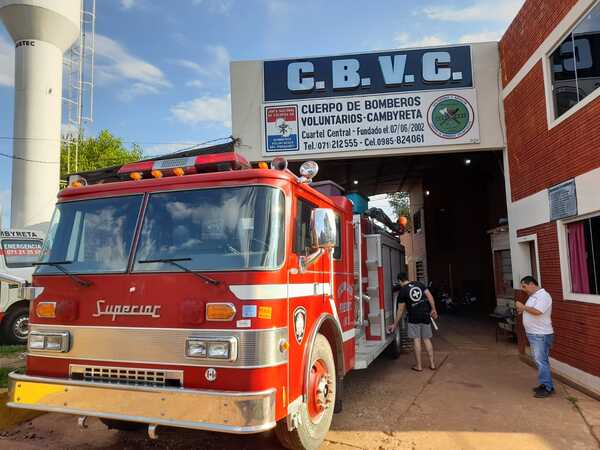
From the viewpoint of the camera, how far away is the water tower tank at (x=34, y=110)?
22.3 m

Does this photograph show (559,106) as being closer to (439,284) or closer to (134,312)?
(134,312)

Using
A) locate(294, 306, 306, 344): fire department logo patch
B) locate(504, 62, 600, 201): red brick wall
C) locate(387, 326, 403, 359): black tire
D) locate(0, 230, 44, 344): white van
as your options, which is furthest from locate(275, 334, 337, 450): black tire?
locate(0, 230, 44, 344): white van

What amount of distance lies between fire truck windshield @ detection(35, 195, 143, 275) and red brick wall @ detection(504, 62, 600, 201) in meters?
6.10

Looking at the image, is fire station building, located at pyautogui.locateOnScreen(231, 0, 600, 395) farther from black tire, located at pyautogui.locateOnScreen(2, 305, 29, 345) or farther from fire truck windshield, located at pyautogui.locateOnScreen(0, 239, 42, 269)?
black tire, located at pyautogui.locateOnScreen(2, 305, 29, 345)

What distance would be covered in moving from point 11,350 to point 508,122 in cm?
1134

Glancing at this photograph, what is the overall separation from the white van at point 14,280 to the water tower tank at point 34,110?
42.4 ft

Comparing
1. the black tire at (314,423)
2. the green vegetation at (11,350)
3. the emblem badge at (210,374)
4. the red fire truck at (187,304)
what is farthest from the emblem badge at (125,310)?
the green vegetation at (11,350)

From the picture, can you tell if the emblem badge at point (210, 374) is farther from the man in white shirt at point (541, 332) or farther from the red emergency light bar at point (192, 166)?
the man in white shirt at point (541, 332)

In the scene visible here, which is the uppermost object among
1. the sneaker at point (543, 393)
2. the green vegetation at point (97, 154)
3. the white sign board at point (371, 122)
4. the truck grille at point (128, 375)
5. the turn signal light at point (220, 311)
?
the green vegetation at point (97, 154)

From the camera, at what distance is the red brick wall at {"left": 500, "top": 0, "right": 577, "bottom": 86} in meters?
7.07

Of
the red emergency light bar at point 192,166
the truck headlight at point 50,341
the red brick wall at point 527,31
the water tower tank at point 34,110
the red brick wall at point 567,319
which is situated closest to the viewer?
the truck headlight at point 50,341

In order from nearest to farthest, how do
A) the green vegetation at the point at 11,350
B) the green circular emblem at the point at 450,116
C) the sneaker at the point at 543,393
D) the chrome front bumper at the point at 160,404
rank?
the chrome front bumper at the point at 160,404 → the sneaker at the point at 543,393 → the green vegetation at the point at 11,350 → the green circular emblem at the point at 450,116

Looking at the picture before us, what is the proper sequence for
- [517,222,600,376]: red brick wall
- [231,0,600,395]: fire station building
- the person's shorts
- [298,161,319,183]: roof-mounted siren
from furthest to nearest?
the person's shorts → [231,0,600,395]: fire station building → [517,222,600,376]: red brick wall → [298,161,319,183]: roof-mounted siren

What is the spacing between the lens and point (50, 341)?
11.8 ft
